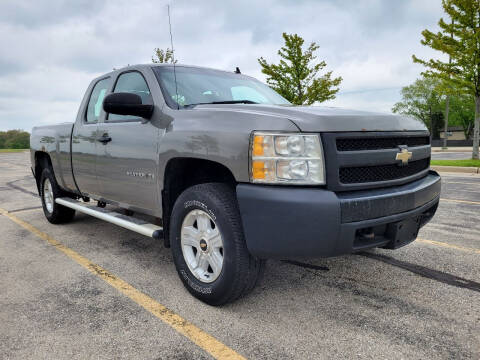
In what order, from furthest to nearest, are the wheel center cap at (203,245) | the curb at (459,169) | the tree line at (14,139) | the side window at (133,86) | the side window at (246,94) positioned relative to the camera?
the tree line at (14,139)
the curb at (459,169)
the side window at (246,94)
the side window at (133,86)
the wheel center cap at (203,245)

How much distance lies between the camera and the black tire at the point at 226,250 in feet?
8.20

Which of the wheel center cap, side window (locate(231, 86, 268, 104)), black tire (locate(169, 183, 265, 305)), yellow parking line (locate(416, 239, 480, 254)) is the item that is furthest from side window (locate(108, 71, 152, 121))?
yellow parking line (locate(416, 239, 480, 254))

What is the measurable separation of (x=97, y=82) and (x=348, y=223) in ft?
12.0

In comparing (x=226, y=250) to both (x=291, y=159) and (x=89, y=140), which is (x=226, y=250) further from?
(x=89, y=140)

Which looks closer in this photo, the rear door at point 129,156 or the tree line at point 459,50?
the rear door at point 129,156

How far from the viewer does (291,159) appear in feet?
7.47

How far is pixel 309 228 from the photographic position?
222 cm

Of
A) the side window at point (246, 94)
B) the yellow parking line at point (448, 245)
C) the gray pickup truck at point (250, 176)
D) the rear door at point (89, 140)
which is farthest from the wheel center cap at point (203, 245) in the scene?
the yellow parking line at point (448, 245)

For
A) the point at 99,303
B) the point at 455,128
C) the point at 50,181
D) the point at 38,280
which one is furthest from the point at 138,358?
the point at 455,128

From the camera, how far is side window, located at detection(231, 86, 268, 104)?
3.73 meters

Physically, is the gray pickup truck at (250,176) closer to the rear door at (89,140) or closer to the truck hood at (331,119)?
the truck hood at (331,119)

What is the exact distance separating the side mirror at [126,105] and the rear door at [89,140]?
100 centimetres

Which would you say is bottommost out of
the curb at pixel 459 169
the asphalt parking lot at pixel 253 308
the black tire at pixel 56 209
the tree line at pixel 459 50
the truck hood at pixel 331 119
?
the curb at pixel 459 169

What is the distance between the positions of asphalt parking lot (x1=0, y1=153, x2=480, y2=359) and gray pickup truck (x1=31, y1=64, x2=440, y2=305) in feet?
1.05
